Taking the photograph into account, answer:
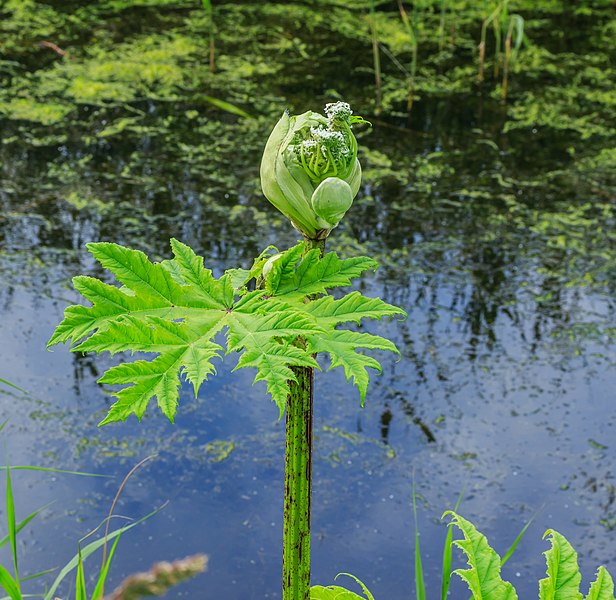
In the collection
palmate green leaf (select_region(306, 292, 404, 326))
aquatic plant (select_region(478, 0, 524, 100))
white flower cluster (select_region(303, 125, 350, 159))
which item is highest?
aquatic plant (select_region(478, 0, 524, 100))

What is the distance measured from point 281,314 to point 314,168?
0.41 feet

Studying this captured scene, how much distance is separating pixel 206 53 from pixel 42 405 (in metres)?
2.27

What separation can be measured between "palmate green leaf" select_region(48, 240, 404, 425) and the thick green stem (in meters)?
0.02

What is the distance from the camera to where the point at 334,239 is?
114 inches

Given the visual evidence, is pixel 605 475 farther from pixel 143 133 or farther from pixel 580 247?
pixel 143 133

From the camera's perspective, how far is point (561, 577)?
82 cm

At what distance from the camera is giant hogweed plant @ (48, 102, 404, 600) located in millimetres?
712

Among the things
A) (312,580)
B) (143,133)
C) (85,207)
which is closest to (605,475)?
(312,580)

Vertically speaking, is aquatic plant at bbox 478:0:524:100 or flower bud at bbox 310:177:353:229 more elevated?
aquatic plant at bbox 478:0:524:100

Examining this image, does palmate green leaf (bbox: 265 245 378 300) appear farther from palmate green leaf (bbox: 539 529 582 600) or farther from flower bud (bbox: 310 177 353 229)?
palmate green leaf (bbox: 539 529 582 600)

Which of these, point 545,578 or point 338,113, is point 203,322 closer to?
point 338,113

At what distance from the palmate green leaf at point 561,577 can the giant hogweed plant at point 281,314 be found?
22 centimetres

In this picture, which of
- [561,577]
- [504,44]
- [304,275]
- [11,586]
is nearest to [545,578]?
[561,577]

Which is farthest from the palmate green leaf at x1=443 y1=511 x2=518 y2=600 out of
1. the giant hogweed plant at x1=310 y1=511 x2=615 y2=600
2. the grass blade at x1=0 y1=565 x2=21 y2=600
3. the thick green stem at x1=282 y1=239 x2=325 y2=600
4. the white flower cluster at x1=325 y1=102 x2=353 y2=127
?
the grass blade at x1=0 y1=565 x2=21 y2=600
